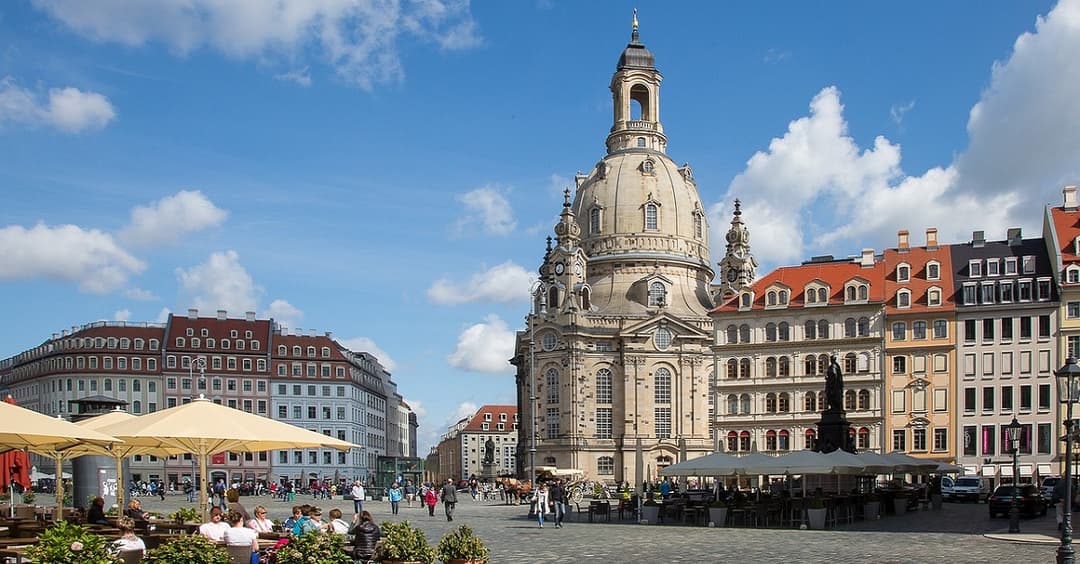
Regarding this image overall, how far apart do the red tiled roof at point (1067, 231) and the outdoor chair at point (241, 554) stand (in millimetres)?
63240

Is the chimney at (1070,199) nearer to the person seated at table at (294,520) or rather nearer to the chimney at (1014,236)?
the chimney at (1014,236)

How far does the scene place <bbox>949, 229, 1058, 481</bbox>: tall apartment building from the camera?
72.8 meters

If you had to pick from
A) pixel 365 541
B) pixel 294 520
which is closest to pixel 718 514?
pixel 294 520

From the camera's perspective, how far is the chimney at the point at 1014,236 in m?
77.8

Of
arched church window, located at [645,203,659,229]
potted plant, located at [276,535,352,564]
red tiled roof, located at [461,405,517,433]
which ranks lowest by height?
red tiled roof, located at [461,405,517,433]

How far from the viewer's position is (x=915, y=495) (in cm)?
5431

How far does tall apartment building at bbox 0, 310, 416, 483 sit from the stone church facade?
1884cm

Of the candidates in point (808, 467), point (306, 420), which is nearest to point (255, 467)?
point (306, 420)

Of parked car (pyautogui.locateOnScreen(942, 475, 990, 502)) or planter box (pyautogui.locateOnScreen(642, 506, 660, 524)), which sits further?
parked car (pyautogui.locateOnScreen(942, 475, 990, 502))

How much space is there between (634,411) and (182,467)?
138 ft

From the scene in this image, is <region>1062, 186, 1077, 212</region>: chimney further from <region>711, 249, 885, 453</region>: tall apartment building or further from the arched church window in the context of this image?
the arched church window

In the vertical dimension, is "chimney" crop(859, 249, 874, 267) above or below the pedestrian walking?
above

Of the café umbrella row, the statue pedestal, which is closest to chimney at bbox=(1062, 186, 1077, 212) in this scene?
the statue pedestal

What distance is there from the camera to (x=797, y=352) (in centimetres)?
8188
